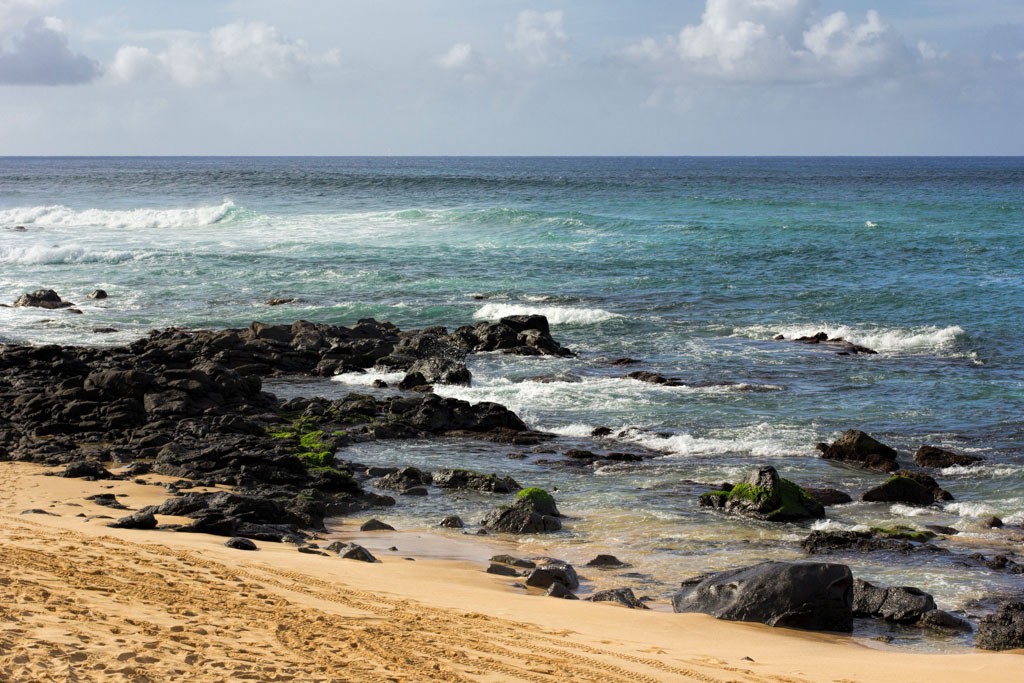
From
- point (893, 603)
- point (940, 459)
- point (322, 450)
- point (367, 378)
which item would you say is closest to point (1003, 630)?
point (893, 603)

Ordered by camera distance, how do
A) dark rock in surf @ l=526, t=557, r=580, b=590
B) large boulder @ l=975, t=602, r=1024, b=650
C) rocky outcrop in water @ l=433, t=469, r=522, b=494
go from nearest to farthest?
A: large boulder @ l=975, t=602, r=1024, b=650, dark rock in surf @ l=526, t=557, r=580, b=590, rocky outcrop in water @ l=433, t=469, r=522, b=494

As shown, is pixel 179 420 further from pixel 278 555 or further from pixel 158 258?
pixel 158 258

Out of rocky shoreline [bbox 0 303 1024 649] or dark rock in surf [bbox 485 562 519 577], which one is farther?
dark rock in surf [bbox 485 562 519 577]

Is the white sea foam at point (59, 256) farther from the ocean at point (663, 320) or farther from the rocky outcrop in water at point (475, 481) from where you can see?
the rocky outcrop in water at point (475, 481)

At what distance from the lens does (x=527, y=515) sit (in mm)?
14500

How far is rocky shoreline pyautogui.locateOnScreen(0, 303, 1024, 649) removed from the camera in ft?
37.0

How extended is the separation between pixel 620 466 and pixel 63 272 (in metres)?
33.0

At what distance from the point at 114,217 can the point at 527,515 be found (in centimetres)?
Answer: 5981

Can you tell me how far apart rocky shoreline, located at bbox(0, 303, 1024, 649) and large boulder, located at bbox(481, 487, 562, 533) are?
0.02m

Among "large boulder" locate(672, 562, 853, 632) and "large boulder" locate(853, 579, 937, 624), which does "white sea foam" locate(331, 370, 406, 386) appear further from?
"large boulder" locate(853, 579, 937, 624)

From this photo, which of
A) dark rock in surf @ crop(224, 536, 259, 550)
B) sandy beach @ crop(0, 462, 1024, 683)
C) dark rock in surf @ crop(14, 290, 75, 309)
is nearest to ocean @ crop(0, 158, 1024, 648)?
dark rock in surf @ crop(14, 290, 75, 309)

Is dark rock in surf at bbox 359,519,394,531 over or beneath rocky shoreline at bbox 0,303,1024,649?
beneath

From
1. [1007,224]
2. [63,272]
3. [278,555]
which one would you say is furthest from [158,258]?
[1007,224]

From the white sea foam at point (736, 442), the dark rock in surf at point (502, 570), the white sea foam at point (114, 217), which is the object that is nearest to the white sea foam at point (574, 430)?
the white sea foam at point (736, 442)
